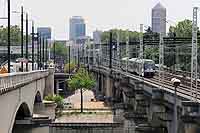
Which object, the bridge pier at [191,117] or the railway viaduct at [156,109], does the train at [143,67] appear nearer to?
the railway viaduct at [156,109]

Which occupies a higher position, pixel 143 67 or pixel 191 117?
pixel 143 67

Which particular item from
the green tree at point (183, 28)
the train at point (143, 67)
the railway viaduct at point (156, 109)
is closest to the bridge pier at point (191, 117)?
the railway viaduct at point (156, 109)

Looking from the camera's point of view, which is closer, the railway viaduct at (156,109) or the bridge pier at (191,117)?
the bridge pier at (191,117)

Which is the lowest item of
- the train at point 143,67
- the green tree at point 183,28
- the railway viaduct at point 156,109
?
the railway viaduct at point 156,109

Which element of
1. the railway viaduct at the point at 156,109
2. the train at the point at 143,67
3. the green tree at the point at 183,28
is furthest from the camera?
the green tree at the point at 183,28

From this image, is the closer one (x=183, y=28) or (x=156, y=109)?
(x=156, y=109)

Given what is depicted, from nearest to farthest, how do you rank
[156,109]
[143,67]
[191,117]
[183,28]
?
[191,117] < [156,109] < [143,67] < [183,28]

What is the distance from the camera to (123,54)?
395ft

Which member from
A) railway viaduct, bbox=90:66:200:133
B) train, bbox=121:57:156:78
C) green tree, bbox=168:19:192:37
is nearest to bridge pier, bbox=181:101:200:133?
railway viaduct, bbox=90:66:200:133

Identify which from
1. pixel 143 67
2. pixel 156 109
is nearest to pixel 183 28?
pixel 143 67

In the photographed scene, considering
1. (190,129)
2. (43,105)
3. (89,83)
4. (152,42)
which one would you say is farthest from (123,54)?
(190,129)

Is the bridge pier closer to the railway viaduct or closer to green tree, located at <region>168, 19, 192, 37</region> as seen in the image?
the railway viaduct

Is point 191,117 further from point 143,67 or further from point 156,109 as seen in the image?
point 143,67

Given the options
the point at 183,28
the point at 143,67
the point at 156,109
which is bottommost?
the point at 156,109
